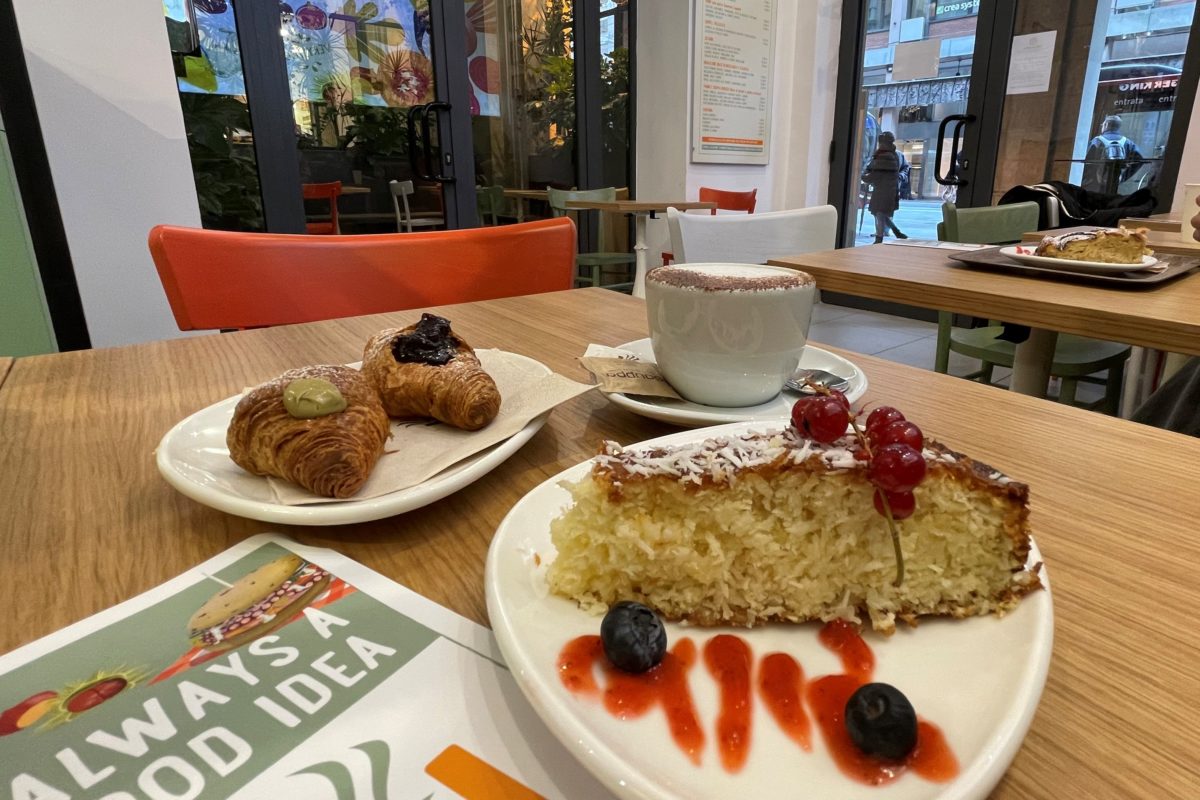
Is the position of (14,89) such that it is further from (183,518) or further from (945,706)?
(945,706)

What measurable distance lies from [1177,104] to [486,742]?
4.43 meters

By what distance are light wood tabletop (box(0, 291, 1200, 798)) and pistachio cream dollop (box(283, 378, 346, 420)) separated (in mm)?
87

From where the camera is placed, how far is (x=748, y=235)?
6.04 feet

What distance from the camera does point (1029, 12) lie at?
362cm

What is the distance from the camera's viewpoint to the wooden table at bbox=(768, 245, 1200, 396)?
3.17 feet

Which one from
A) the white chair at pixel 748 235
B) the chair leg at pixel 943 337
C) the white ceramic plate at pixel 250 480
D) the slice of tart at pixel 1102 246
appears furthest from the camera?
the chair leg at pixel 943 337

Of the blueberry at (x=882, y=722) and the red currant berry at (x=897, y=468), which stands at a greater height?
the red currant berry at (x=897, y=468)

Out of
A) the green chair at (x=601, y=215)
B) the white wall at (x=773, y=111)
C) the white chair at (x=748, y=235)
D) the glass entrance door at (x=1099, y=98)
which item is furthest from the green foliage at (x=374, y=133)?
the glass entrance door at (x=1099, y=98)

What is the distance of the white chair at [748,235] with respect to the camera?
174 centimetres

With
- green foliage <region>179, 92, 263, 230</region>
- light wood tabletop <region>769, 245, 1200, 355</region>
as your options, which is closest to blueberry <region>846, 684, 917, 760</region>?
light wood tabletop <region>769, 245, 1200, 355</region>

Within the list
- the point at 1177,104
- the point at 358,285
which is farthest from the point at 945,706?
the point at 1177,104

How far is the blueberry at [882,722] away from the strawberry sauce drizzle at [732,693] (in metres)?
0.04

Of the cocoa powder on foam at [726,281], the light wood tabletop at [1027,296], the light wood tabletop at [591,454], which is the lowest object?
the light wood tabletop at [591,454]

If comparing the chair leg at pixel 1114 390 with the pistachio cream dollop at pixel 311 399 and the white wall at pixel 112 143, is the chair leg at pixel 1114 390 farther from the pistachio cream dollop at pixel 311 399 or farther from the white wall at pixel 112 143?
the white wall at pixel 112 143
